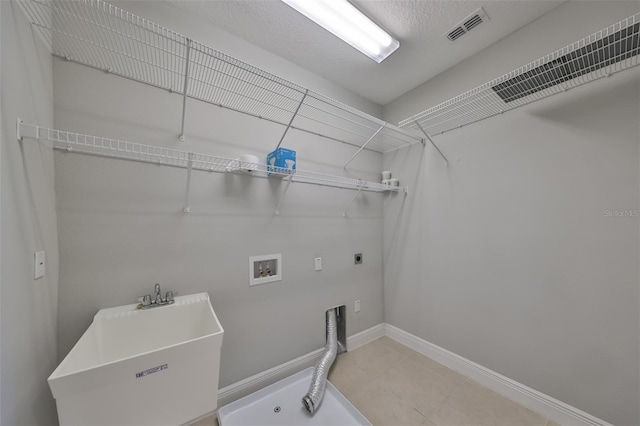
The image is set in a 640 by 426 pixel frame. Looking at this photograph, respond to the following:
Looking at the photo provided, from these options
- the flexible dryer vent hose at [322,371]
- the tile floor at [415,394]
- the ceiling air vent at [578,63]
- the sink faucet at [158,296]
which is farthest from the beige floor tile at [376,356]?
the ceiling air vent at [578,63]

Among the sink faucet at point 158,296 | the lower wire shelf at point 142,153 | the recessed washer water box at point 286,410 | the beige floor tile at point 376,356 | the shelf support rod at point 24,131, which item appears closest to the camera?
the shelf support rod at point 24,131

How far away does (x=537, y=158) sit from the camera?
1568 millimetres

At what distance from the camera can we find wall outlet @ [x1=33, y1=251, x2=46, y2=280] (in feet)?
3.10

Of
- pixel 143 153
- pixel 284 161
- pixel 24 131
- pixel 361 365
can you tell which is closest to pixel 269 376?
pixel 361 365

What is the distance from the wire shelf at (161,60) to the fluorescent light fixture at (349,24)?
438 mm

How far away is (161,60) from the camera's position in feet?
4.65

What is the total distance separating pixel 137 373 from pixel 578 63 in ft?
8.22

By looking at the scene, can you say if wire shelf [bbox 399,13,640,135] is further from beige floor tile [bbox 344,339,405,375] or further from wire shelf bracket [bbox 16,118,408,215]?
beige floor tile [bbox 344,339,405,375]

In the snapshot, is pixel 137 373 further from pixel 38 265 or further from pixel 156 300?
pixel 38 265

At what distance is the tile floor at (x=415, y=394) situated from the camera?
1.48 metres

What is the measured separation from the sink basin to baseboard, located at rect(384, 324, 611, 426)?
6.45 feet

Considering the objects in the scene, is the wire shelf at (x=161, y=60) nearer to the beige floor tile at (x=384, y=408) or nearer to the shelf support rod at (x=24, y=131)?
the shelf support rod at (x=24, y=131)

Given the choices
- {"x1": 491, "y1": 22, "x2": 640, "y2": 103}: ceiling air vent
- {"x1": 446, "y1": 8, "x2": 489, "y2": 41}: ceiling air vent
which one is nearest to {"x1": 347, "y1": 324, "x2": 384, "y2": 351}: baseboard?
{"x1": 491, "y1": 22, "x2": 640, "y2": 103}: ceiling air vent

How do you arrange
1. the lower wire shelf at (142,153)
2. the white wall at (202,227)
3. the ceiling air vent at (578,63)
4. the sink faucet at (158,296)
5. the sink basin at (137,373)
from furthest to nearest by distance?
the sink faucet at (158,296), the white wall at (202,227), the ceiling air vent at (578,63), the lower wire shelf at (142,153), the sink basin at (137,373)
